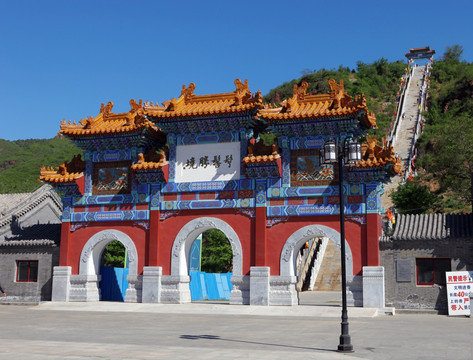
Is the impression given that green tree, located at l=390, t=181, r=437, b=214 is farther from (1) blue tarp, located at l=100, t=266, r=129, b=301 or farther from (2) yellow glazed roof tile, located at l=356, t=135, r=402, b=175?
(1) blue tarp, located at l=100, t=266, r=129, b=301

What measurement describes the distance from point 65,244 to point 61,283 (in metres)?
1.78

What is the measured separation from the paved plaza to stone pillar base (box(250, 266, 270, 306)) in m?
0.65

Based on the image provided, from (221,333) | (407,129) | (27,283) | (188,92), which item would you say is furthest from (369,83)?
(221,333)

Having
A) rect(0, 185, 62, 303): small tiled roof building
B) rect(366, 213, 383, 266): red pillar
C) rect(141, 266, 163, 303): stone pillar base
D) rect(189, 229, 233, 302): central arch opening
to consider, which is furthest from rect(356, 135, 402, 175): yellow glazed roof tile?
rect(0, 185, 62, 303): small tiled roof building

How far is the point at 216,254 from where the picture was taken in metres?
40.0

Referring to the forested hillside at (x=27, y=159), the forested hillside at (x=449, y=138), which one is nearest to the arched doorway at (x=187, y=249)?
the forested hillside at (x=449, y=138)

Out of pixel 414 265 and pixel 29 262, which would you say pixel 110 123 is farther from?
pixel 414 265

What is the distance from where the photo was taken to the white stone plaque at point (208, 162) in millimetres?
24547

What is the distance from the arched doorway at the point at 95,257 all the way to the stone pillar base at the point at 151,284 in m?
0.82

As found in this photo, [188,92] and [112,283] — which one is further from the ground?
[188,92]

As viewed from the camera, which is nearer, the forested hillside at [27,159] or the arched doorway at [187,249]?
the arched doorway at [187,249]

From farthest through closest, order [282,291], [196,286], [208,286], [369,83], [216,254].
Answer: [369,83] → [216,254] → [208,286] → [196,286] → [282,291]

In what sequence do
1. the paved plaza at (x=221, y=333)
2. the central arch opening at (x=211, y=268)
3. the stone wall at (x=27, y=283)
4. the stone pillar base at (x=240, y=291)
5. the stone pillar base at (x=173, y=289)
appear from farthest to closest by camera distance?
the central arch opening at (x=211, y=268) < the stone wall at (x=27, y=283) < the stone pillar base at (x=173, y=289) < the stone pillar base at (x=240, y=291) < the paved plaza at (x=221, y=333)

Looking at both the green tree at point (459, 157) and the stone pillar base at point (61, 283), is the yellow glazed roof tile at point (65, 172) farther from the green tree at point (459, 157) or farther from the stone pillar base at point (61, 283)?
the green tree at point (459, 157)
